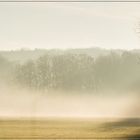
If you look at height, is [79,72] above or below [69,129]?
above

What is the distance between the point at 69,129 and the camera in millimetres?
15664

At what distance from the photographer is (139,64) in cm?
1998

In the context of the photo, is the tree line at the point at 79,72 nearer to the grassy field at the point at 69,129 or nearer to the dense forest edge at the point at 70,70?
the dense forest edge at the point at 70,70

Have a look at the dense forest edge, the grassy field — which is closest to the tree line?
the dense forest edge

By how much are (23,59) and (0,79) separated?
169 centimetres

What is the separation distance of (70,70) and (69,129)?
534cm

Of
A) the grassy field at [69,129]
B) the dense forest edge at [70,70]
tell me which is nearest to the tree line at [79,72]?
the dense forest edge at [70,70]

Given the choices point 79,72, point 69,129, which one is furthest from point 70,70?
point 69,129

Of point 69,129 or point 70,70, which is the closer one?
point 69,129

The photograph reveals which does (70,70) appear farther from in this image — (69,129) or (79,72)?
(69,129)

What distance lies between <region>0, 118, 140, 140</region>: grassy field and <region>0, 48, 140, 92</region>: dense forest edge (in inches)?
112

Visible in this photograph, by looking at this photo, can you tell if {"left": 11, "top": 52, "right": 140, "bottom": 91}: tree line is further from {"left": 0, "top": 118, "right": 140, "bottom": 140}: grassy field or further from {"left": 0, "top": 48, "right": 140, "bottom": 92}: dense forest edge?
{"left": 0, "top": 118, "right": 140, "bottom": 140}: grassy field

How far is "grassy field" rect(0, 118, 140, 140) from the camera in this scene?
14.8 m

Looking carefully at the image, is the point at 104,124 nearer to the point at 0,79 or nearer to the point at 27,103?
the point at 27,103
